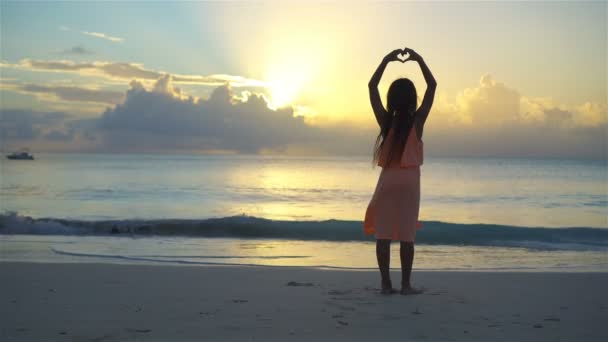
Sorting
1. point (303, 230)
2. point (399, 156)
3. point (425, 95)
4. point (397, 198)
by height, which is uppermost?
point (425, 95)

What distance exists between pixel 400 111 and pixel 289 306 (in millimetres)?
1873

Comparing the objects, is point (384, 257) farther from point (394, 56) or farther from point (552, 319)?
point (394, 56)

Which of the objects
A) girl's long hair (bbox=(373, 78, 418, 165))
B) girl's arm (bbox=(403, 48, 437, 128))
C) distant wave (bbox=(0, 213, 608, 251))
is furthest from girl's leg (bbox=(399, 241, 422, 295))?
Result: distant wave (bbox=(0, 213, 608, 251))

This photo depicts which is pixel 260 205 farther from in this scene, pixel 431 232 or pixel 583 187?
pixel 583 187

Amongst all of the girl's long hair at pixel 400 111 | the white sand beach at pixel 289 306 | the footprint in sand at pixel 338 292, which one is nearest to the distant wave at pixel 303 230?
the white sand beach at pixel 289 306

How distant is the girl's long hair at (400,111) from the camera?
15.5 feet

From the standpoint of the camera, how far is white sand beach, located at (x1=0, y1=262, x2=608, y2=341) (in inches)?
153

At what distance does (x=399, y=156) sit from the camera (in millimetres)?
4789

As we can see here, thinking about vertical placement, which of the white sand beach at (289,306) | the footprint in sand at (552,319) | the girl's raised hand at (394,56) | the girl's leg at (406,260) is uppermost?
the girl's raised hand at (394,56)

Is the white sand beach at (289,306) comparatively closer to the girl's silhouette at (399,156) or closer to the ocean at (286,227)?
the girl's silhouette at (399,156)

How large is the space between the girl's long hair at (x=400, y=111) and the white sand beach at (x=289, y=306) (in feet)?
4.39

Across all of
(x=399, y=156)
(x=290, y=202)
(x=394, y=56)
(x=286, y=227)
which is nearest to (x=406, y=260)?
(x=399, y=156)

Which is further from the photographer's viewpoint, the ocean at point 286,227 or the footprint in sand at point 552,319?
the ocean at point 286,227

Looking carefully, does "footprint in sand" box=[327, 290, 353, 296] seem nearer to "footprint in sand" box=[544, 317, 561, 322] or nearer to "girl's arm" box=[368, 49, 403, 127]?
"girl's arm" box=[368, 49, 403, 127]
